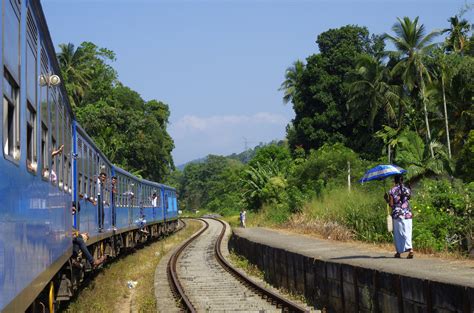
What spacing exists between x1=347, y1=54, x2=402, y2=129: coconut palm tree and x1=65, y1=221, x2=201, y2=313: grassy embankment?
29.0m

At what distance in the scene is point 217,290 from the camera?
43.9ft

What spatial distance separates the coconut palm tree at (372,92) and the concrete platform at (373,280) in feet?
105

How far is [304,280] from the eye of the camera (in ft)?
38.3

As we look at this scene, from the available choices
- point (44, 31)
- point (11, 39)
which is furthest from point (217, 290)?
point (11, 39)

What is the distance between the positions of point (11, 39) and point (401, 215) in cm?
814

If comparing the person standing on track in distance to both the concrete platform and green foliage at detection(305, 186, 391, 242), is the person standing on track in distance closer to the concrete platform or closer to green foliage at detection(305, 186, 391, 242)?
the concrete platform

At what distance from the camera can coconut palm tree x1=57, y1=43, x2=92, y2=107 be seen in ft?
179

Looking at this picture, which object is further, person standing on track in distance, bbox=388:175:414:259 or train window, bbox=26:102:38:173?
person standing on track in distance, bbox=388:175:414:259

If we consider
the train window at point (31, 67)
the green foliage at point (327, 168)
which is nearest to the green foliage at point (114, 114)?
the green foliage at point (327, 168)

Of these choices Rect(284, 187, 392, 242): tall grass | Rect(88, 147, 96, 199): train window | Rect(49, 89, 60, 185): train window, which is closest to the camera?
Rect(49, 89, 60, 185): train window

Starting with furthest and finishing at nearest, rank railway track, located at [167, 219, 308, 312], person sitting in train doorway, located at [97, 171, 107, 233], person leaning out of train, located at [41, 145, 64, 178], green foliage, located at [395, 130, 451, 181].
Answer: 1. green foliage, located at [395, 130, 451, 181]
2. person sitting in train doorway, located at [97, 171, 107, 233]
3. railway track, located at [167, 219, 308, 312]
4. person leaning out of train, located at [41, 145, 64, 178]

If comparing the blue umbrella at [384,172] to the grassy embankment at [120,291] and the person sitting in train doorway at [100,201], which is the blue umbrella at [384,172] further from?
the person sitting in train doorway at [100,201]

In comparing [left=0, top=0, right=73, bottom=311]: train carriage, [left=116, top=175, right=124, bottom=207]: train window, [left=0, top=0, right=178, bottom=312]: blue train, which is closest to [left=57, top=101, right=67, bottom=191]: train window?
[left=0, top=0, right=178, bottom=312]: blue train

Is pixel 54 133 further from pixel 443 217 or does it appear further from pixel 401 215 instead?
pixel 443 217
